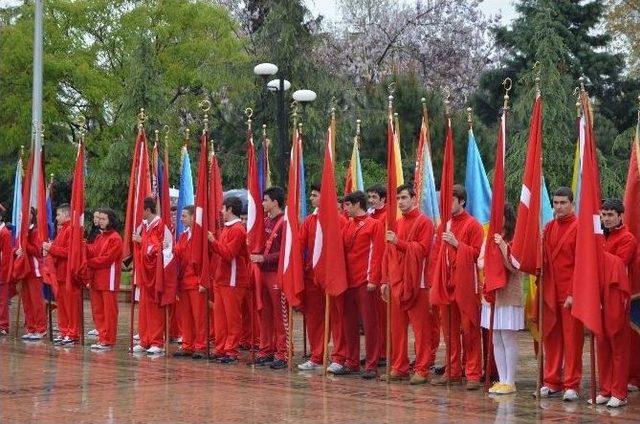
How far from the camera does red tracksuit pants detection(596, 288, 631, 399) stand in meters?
11.1

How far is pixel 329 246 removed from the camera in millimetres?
13555

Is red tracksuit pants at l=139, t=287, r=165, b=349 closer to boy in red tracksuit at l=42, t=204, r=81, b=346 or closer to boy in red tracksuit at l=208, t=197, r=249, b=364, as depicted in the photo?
boy in red tracksuit at l=42, t=204, r=81, b=346

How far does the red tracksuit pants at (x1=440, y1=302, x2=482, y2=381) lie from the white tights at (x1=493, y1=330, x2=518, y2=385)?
0.49 metres

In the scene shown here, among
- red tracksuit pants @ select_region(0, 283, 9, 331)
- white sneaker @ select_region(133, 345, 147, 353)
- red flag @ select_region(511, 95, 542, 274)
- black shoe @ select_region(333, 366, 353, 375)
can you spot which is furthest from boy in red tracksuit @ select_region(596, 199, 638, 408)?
red tracksuit pants @ select_region(0, 283, 9, 331)

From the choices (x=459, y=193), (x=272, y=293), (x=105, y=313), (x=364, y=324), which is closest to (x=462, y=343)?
(x=364, y=324)

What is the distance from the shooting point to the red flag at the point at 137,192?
16397 mm

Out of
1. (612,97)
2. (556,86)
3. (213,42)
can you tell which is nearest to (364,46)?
(213,42)

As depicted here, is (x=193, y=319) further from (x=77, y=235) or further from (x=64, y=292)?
(x=64, y=292)

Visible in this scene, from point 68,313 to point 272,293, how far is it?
3.82 meters

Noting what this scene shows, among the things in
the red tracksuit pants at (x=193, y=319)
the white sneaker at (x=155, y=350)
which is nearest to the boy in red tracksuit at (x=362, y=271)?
the red tracksuit pants at (x=193, y=319)

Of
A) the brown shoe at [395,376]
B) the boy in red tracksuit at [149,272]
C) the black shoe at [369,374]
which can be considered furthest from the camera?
the boy in red tracksuit at [149,272]

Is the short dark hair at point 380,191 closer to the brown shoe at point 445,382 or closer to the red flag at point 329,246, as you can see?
the red flag at point 329,246

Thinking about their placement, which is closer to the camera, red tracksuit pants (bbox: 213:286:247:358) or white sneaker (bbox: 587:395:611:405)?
white sneaker (bbox: 587:395:611:405)

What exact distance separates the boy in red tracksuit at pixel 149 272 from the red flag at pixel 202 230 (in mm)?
754
